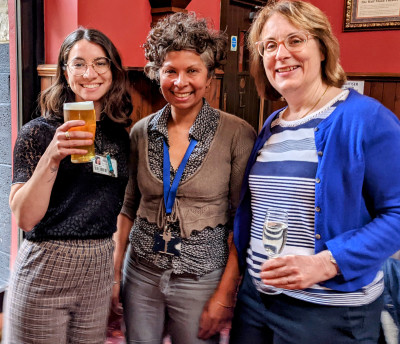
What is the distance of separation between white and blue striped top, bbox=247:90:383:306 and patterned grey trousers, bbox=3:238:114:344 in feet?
1.80

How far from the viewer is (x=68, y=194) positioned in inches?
60.1

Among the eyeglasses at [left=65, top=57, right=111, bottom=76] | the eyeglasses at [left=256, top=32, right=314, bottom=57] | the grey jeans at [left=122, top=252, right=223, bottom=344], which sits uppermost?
the eyeglasses at [left=256, top=32, right=314, bottom=57]

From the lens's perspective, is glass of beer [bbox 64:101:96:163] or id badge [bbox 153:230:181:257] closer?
glass of beer [bbox 64:101:96:163]

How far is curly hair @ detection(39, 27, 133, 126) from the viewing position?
161cm

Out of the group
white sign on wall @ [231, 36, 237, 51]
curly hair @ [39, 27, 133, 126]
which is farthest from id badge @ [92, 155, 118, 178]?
white sign on wall @ [231, 36, 237, 51]

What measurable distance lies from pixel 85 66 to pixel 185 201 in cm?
60

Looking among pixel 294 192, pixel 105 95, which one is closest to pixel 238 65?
pixel 105 95

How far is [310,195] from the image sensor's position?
4.21 feet

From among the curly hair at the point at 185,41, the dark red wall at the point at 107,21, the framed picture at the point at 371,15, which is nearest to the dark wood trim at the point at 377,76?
the framed picture at the point at 371,15

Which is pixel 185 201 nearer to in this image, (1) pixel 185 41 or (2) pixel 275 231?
(2) pixel 275 231

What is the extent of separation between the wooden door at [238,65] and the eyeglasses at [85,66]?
11.7 ft

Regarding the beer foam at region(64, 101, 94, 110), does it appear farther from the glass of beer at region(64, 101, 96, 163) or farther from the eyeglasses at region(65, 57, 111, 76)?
the eyeglasses at region(65, 57, 111, 76)

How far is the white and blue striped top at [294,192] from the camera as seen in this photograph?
4.18 feet

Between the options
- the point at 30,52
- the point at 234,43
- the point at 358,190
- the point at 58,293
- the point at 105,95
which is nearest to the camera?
the point at 358,190
